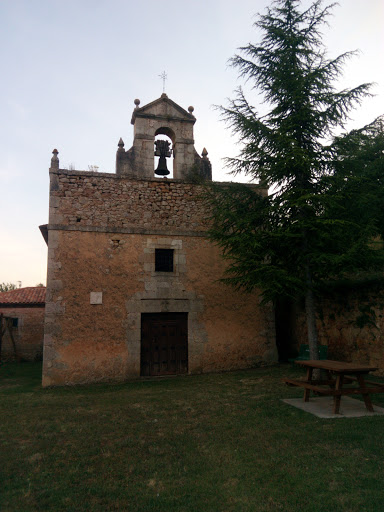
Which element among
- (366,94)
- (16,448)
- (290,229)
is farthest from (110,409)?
(366,94)

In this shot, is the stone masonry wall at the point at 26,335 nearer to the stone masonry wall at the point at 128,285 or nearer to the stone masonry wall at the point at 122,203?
the stone masonry wall at the point at 128,285

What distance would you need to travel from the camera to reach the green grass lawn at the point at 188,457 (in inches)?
125

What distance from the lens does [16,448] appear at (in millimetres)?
4609

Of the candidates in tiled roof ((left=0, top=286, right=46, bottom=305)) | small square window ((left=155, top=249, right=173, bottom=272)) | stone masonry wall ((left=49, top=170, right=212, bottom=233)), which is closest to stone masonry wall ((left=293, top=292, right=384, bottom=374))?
stone masonry wall ((left=49, top=170, right=212, bottom=233))

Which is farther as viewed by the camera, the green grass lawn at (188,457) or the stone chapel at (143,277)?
the stone chapel at (143,277)

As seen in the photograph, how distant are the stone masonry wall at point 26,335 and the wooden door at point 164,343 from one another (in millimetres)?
7576

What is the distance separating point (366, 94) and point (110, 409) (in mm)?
8081

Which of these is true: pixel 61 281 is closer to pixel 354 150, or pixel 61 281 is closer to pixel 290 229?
pixel 290 229

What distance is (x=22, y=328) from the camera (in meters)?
15.0

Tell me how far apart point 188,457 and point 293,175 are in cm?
605

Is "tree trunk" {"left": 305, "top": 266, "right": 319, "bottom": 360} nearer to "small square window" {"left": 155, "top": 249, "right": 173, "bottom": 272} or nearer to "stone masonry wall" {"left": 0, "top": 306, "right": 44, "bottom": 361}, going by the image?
"small square window" {"left": 155, "top": 249, "right": 173, "bottom": 272}

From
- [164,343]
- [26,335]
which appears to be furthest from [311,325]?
[26,335]

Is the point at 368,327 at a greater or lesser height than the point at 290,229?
lesser

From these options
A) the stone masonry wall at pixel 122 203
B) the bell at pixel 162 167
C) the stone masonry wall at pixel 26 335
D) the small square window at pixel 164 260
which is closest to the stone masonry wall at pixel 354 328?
the stone masonry wall at pixel 122 203
